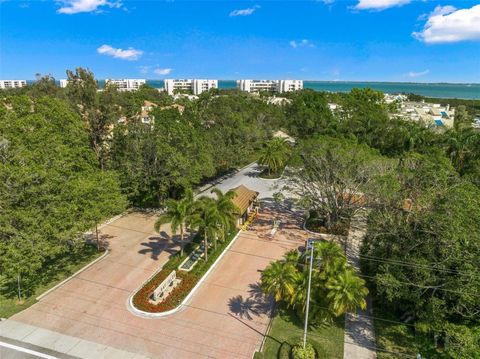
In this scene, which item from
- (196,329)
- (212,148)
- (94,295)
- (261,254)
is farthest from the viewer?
(212,148)

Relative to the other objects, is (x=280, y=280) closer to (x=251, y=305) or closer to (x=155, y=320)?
(x=251, y=305)

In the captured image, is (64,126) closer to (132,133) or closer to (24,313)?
(132,133)

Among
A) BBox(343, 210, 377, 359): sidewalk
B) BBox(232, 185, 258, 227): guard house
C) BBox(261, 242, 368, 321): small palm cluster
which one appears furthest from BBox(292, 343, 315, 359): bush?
BBox(232, 185, 258, 227): guard house

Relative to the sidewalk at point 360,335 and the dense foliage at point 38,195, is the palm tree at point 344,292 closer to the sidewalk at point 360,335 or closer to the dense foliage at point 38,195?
the sidewalk at point 360,335

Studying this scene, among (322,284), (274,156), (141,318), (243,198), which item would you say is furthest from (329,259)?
(274,156)

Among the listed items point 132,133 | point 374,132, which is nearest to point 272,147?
point 374,132

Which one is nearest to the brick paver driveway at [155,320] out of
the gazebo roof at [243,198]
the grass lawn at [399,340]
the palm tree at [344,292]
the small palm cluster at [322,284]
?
the small palm cluster at [322,284]
